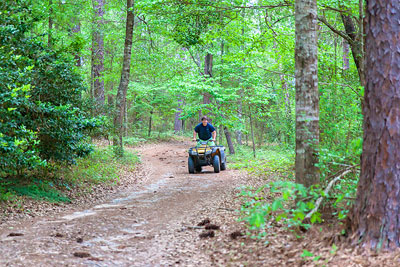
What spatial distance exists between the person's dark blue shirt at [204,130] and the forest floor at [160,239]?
15.5 feet

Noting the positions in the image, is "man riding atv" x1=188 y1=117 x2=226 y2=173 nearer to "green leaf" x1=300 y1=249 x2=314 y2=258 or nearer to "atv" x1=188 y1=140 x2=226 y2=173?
"atv" x1=188 y1=140 x2=226 y2=173

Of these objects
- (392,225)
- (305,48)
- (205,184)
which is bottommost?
(205,184)

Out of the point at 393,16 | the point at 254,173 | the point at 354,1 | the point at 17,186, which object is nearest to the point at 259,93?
the point at 254,173

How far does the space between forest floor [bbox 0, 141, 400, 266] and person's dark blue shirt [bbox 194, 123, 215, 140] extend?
4.74m

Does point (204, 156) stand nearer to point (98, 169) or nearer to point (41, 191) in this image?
point (98, 169)

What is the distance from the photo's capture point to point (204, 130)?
13203 mm

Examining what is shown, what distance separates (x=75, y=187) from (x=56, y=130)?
2026 mm

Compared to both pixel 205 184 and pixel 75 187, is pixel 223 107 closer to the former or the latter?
pixel 205 184

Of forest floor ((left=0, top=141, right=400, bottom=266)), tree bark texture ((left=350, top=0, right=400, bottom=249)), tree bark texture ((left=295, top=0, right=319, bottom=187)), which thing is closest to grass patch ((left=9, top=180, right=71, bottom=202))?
forest floor ((left=0, top=141, right=400, bottom=266))

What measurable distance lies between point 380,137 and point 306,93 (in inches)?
68.4

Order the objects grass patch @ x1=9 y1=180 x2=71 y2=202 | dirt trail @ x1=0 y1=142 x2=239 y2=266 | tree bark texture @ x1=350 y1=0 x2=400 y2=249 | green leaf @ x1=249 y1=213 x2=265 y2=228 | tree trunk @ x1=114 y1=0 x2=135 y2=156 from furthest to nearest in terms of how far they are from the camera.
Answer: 1. tree trunk @ x1=114 y1=0 x2=135 y2=156
2. grass patch @ x1=9 y1=180 x2=71 y2=202
3. dirt trail @ x1=0 y1=142 x2=239 y2=266
4. tree bark texture @ x1=350 y1=0 x2=400 y2=249
5. green leaf @ x1=249 y1=213 x2=265 y2=228

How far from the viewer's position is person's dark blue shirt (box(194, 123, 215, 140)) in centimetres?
1315

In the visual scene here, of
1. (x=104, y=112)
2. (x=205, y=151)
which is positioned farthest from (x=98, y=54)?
(x=205, y=151)

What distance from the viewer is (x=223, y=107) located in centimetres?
1903
